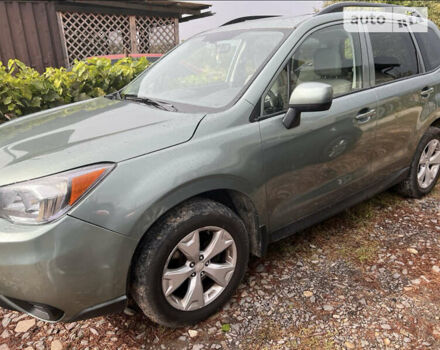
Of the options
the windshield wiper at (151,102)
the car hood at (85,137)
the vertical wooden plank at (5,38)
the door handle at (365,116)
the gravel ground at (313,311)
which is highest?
the vertical wooden plank at (5,38)

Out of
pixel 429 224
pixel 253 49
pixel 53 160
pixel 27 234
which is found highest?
pixel 253 49

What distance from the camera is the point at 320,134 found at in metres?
2.31

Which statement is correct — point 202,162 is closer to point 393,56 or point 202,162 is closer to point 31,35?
point 393,56

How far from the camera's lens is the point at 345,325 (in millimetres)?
2045

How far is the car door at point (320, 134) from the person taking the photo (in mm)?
2150

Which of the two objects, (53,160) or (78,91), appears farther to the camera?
(78,91)

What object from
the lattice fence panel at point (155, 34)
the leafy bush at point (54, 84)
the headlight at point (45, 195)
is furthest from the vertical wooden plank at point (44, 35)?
the headlight at point (45, 195)

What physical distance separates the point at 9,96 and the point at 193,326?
2741mm

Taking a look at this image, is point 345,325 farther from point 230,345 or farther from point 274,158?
point 274,158

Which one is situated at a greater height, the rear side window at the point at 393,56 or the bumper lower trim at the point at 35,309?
the rear side window at the point at 393,56

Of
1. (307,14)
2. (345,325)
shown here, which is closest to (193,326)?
(345,325)

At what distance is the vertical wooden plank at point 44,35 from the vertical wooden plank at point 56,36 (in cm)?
9

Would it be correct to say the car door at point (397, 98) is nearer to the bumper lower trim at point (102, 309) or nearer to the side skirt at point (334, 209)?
the side skirt at point (334, 209)

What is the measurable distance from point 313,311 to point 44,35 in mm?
9517
